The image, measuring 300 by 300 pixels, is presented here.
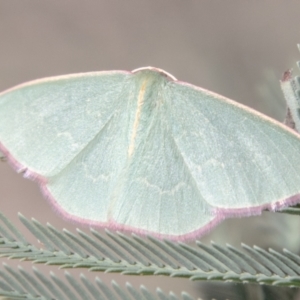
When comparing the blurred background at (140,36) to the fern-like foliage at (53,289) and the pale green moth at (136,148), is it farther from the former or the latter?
the fern-like foliage at (53,289)

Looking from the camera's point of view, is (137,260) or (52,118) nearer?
(137,260)

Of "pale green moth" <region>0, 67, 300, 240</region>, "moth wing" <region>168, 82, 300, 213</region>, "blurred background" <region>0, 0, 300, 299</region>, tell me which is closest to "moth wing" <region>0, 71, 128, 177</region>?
"pale green moth" <region>0, 67, 300, 240</region>

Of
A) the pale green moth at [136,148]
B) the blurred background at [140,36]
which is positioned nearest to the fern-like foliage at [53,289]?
the pale green moth at [136,148]

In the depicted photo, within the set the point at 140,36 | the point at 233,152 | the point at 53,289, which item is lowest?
the point at 53,289

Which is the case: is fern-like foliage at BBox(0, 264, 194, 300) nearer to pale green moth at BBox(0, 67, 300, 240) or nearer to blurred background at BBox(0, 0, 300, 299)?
pale green moth at BBox(0, 67, 300, 240)

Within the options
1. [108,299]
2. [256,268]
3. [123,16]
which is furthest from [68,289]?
[123,16]

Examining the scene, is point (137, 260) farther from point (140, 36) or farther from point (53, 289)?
point (140, 36)

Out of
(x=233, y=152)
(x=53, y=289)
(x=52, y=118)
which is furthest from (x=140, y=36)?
(x=53, y=289)
